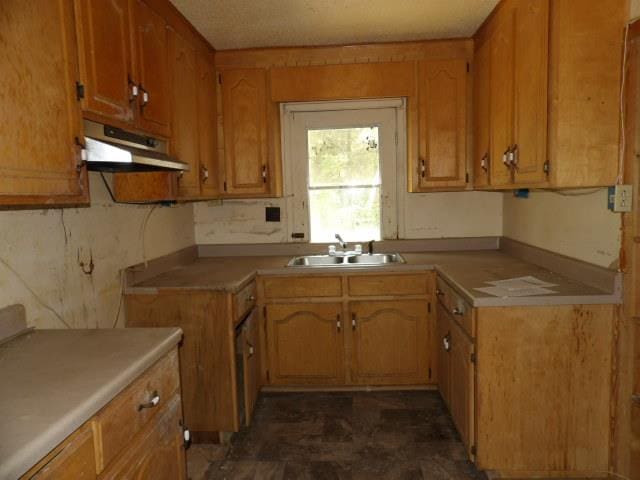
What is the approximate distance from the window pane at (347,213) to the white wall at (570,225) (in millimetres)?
955

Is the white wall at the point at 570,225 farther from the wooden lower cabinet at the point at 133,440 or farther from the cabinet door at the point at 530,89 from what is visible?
the wooden lower cabinet at the point at 133,440

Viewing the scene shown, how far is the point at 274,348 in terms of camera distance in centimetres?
285

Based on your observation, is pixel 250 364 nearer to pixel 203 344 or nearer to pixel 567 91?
pixel 203 344

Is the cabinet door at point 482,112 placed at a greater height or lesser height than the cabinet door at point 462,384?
greater

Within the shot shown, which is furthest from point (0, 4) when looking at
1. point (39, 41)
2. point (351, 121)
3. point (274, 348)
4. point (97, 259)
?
point (351, 121)

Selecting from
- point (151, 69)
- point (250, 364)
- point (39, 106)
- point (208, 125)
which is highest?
point (151, 69)

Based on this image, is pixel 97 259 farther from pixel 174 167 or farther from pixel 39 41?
pixel 39 41

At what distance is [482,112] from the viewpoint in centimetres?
273

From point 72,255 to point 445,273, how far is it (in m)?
1.82

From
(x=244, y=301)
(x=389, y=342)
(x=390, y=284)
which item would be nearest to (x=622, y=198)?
(x=390, y=284)

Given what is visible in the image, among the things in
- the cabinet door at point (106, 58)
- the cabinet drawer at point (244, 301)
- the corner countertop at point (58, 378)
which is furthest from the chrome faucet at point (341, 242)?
the corner countertop at point (58, 378)

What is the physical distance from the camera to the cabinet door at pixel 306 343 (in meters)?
2.81

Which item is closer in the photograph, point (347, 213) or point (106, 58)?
point (106, 58)

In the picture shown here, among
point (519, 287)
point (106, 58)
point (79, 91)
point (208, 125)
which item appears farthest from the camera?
point (208, 125)
